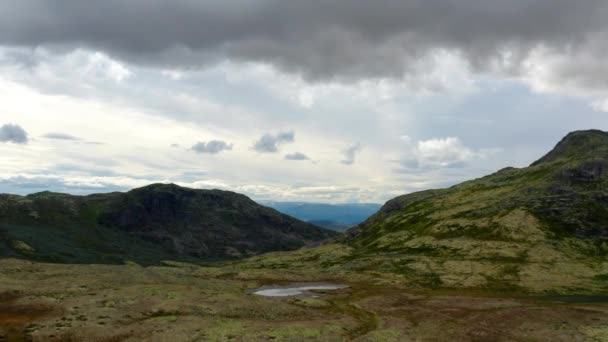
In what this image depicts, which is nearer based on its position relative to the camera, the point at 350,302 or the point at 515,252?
the point at 350,302

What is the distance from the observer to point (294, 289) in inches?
4471

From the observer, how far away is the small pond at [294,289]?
335 feet

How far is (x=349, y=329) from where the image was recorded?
6131 centimetres

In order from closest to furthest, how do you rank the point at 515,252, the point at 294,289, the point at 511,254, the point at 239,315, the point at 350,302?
the point at 239,315, the point at 350,302, the point at 294,289, the point at 511,254, the point at 515,252

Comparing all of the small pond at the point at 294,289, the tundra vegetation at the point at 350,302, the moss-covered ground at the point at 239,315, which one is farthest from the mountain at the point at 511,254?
the moss-covered ground at the point at 239,315

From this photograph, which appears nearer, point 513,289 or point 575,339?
point 575,339

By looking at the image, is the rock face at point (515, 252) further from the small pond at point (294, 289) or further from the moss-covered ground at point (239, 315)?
the moss-covered ground at point (239, 315)

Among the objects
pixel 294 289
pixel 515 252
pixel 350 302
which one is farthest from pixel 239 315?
pixel 515 252

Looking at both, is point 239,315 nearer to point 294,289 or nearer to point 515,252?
point 294,289

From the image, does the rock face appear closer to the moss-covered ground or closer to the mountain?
the mountain

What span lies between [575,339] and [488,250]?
106m

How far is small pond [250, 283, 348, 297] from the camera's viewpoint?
102188mm

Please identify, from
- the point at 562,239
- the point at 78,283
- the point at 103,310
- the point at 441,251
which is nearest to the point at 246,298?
the point at 103,310

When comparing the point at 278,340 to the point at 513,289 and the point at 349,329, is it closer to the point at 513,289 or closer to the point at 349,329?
the point at 349,329
